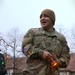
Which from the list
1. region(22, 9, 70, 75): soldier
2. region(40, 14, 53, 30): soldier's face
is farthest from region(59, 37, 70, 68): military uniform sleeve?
region(40, 14, 53, 30): soldier's face

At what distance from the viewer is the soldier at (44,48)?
4.46 metres

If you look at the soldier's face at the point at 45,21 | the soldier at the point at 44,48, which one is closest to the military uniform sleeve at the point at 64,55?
the soldier at the point at 44,48

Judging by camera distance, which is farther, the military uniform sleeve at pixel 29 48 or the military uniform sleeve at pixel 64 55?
the military uniform sleeve at pixel 64 55

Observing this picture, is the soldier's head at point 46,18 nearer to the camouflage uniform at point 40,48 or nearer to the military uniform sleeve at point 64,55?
the camouflage uniform at point 40,48

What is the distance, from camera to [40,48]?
4562mm

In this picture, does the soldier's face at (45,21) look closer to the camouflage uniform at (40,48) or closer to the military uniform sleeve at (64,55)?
the camouflage uniform at (40,48)

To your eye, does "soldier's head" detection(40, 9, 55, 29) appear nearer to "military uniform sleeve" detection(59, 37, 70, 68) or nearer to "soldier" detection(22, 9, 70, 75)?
"soldier" detection(22, 9, 70, 75)

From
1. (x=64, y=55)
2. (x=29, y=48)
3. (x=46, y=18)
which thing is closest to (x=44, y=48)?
(x=29, y=48)

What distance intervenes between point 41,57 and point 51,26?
574mm

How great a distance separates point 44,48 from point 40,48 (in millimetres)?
58

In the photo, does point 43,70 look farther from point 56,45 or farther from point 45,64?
point 56,45

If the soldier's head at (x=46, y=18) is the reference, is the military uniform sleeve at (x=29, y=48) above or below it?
below

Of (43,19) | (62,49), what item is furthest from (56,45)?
(43,19)

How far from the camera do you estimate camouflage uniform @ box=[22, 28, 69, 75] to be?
14.6 ft
